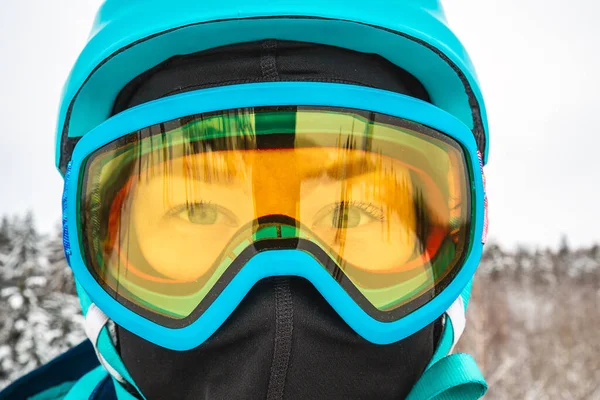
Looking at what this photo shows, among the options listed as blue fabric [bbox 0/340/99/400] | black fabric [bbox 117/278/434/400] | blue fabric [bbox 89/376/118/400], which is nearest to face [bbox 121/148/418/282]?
black fabric [bbox 117/278/434/400]

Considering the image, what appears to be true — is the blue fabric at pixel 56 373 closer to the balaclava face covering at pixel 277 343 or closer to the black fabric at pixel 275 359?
the balaclava face covering at pixel 277 343

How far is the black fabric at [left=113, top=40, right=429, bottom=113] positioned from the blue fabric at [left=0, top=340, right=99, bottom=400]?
3.80 feet

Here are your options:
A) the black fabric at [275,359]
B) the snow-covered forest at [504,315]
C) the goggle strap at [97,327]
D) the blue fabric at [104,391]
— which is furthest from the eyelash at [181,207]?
the snow-covered forest at [504,315]

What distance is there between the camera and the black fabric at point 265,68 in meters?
1.55

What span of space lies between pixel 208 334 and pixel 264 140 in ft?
1.71

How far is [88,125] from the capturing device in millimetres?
1835

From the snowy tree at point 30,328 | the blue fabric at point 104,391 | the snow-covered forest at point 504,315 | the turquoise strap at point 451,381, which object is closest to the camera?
the turquoise strap at point 451,381

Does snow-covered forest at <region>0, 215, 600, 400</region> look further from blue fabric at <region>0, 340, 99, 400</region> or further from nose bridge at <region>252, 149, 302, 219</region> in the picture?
nose bridge at <region>252, 149, 302, 219</region>

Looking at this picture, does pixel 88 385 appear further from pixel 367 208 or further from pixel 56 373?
pixel 367 208

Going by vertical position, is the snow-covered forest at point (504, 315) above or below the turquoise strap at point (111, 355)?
below

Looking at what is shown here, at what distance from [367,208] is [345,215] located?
2.7 inches

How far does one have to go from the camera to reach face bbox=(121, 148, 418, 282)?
56.5 inches

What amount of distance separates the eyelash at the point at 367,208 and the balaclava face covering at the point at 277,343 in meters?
0.23

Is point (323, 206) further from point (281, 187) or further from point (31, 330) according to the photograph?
point (31, 330)
